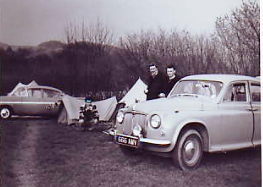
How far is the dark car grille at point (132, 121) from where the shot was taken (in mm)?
2834

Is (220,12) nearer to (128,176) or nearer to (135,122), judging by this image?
(135,122)

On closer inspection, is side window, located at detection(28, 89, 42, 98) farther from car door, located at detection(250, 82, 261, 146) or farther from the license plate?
car door, located at detection(250, 82, 261, 146)

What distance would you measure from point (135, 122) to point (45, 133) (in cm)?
107

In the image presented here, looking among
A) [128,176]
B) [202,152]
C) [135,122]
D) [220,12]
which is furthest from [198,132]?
[220,12]

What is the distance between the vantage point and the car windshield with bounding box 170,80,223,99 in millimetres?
3043

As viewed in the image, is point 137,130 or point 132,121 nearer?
point 137,130

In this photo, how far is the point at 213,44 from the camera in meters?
2.91

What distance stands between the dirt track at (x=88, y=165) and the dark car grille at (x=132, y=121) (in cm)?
33

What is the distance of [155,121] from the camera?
8.90ft

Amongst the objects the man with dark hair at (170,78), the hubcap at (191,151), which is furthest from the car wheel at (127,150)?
the man with dark hair at (170,78)

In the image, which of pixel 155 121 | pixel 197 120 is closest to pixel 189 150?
pixel 197 120

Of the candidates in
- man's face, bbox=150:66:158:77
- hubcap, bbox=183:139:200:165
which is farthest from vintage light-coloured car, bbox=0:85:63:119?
hubcap, bbox=183:139:200:165

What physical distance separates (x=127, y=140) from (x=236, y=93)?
4.21 feet

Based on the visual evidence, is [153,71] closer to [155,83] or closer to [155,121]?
[155,83]
